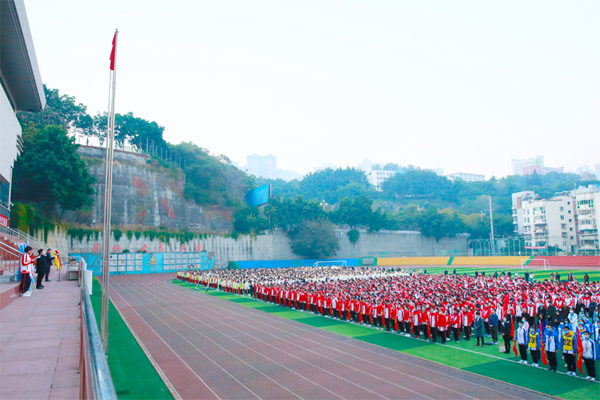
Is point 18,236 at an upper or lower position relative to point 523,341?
upper

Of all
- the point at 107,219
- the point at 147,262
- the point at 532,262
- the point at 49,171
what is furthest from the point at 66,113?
the point at 532,262

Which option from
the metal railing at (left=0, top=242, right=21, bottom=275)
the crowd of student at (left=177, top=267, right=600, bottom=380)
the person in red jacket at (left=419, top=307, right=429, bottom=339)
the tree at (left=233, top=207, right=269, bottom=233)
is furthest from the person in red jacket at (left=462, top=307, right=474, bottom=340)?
the tree at (left=233, top=207, right=269, bottom=233)

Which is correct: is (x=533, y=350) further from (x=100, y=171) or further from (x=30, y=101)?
(x=100, y=171)

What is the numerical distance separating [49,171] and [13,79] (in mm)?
19339

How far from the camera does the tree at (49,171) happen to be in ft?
121

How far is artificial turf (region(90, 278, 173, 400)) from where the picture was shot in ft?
27.8

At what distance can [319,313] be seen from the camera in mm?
18672

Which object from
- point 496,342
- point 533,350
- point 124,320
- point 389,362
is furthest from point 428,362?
point 124,320

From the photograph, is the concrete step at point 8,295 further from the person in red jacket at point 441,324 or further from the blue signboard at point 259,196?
the blue signboard at point 259,196

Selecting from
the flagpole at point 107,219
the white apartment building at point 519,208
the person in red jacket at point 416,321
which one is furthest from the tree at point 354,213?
the flagpole at point 107,219

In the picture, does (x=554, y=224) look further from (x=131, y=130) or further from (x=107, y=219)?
(x=107, y=219)

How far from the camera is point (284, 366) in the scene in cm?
1029

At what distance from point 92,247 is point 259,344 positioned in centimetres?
3842

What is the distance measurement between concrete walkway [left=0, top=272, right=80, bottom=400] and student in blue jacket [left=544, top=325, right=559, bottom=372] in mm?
10085
